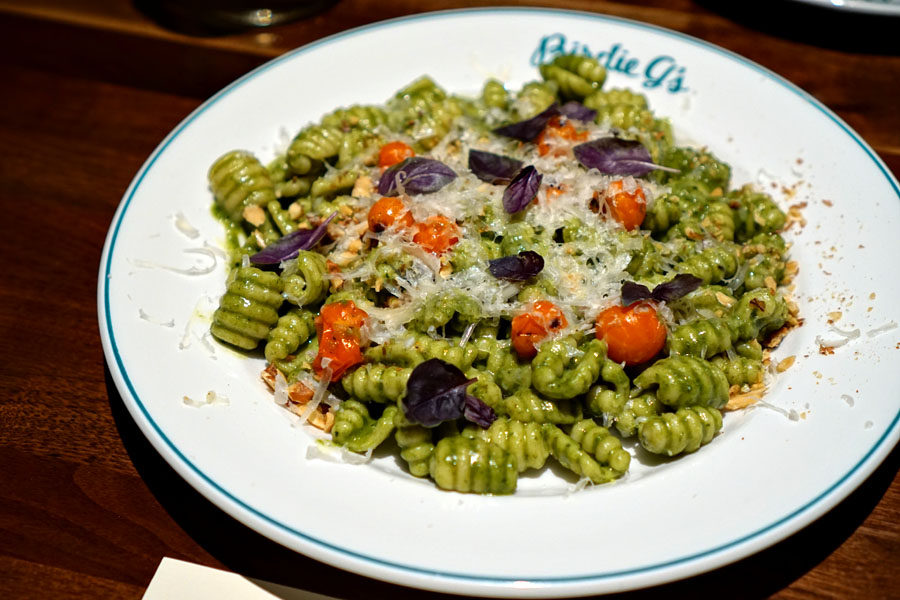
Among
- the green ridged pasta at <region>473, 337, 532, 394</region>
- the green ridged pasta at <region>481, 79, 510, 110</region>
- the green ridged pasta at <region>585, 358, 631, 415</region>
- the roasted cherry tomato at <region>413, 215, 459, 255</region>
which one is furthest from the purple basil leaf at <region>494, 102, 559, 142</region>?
the green ridged pasta at <region>585, 358, 631, 415</region>

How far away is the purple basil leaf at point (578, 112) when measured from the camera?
10.4 ft

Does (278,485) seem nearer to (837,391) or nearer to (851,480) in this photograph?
(851,480)

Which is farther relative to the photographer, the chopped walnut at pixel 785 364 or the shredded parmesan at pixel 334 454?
the chopped walnut at pixel 785 364

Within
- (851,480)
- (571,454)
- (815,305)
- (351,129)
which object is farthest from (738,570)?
(351,129)

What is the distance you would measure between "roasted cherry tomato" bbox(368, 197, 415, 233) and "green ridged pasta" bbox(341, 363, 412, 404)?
51cm

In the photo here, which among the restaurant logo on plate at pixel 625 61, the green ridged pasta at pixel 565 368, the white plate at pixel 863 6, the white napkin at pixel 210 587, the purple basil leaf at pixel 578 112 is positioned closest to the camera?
the white napkin at pixel 210 587

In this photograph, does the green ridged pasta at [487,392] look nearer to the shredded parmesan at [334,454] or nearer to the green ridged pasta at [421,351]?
the green ridged pasta at [421,351]

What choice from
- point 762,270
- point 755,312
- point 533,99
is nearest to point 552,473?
point 755,312

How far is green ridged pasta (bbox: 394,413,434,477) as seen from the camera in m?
2.25

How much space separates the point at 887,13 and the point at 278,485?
12.1 ft

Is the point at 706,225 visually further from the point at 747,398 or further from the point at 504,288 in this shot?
the point at 504,288

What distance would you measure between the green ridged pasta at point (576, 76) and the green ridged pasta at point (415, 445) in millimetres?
1857

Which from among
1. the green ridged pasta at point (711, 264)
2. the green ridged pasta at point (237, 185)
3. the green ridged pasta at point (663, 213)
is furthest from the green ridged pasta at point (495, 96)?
the green ridged pasta at point (711, 264)

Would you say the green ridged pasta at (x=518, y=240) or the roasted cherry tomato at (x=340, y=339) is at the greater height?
A: the green ridged pasta at (x=518, y=240)
